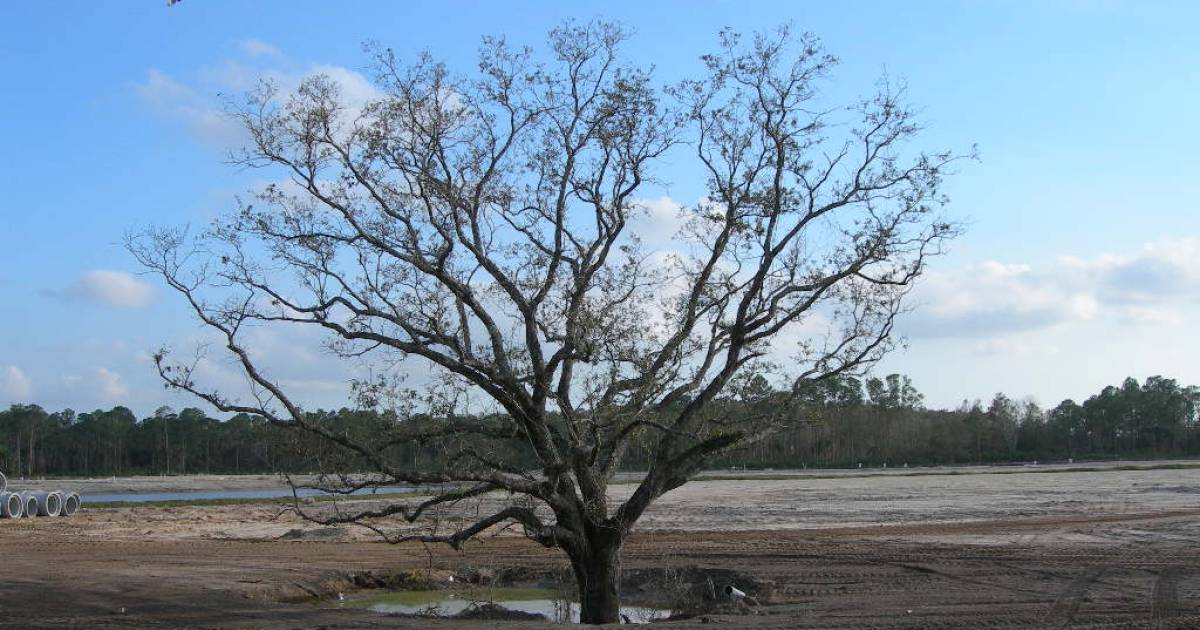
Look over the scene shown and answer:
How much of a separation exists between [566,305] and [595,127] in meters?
2.75

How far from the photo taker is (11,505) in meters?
43.2

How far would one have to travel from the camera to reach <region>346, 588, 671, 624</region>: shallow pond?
19516mm

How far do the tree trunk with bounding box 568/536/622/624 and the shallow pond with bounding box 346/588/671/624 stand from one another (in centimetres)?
205

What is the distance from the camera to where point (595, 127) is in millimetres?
16172

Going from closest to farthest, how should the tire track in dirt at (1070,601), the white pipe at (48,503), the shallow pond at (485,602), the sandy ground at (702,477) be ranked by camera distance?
the tire track in dirt at (1070,601) → the shallow pond at (485,602) → the white pipe at (48,503) → the sandy ground at (702,477)

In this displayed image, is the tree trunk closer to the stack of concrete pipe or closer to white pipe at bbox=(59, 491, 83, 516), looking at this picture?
the stack of concrete pipe

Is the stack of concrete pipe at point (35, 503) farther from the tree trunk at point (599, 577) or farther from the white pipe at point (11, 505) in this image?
the tree trunk at point (599, 577)

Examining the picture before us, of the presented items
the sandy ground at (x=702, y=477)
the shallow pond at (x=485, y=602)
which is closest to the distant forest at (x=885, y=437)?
the sandy ground at (x=702, y=477)

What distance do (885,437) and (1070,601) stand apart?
326ft

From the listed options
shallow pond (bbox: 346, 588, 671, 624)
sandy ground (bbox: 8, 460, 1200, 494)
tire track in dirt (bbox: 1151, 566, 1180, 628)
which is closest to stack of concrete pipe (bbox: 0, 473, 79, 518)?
shallow pond (bbox: 346, 588, 671, 624)

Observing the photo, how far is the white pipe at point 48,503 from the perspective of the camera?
4519cm

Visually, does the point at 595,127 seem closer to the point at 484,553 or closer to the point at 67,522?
the point at 484,553

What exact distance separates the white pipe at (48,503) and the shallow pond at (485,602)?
29.4 meters

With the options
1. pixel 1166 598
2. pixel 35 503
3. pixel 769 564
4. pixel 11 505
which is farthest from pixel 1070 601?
pixel 35 503
